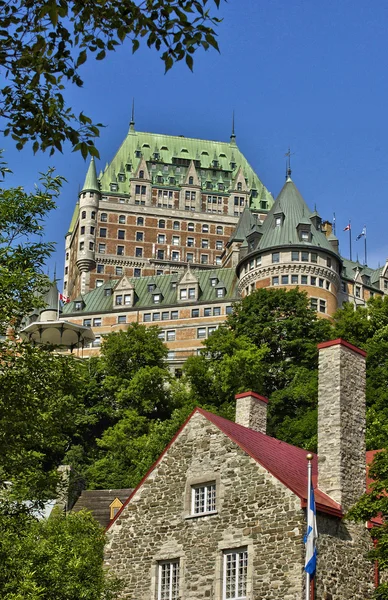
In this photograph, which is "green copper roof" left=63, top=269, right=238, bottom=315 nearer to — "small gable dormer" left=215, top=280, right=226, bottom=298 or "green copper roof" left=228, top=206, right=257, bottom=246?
"small gable dormer" left=215, top=280, right=226, bottom=298

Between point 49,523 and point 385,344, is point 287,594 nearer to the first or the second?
point 49,523

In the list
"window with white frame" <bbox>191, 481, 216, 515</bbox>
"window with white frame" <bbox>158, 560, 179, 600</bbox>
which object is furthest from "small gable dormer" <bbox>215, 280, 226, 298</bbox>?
"window with white frame" <bbox>158, 560, 179, 600</bbox>

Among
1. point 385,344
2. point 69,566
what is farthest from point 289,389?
point 69,566

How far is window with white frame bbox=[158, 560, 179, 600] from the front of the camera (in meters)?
28.2

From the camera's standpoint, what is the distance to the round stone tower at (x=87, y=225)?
490 ft

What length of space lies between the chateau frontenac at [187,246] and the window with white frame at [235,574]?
84074mm

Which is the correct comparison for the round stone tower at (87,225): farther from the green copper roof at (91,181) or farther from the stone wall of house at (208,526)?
→ the stone wall of house at (208,526)

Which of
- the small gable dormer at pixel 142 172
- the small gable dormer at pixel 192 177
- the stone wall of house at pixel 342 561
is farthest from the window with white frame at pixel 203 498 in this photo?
the small gable dormer at pixel 192 177

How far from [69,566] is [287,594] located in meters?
6.72

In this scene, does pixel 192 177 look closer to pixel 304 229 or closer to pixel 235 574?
pixel 304 229

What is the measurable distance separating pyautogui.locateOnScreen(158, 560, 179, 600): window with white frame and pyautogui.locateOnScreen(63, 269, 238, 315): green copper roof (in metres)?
93.6

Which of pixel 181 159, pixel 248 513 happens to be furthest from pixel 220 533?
pixel 181 159

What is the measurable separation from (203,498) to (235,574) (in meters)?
2.40

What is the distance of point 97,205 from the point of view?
15562 centimetres
